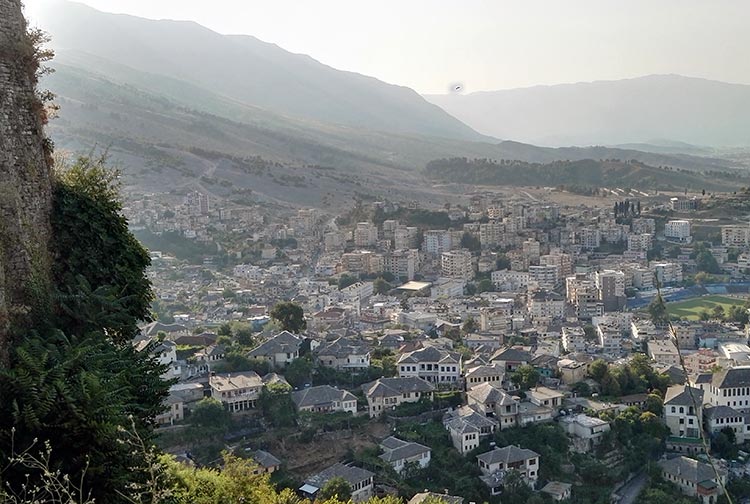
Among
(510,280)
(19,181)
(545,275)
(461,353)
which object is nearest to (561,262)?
(545,275)

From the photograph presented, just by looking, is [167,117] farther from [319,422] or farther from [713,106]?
[713,106]

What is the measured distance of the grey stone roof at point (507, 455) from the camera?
35.7 feet

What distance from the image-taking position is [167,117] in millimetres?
53156

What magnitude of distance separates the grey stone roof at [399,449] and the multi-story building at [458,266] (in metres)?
15.0

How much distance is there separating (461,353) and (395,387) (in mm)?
3003

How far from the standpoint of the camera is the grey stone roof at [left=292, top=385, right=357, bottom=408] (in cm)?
1235

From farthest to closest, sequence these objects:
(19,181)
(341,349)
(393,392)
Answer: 1. (341,349)
2. (393,392)
3. (19,181)

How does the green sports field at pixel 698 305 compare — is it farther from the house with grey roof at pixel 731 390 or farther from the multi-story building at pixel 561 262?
the house with grey roof at pixel 731 390

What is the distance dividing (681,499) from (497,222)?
21642 mm

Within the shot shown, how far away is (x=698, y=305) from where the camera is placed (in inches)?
880

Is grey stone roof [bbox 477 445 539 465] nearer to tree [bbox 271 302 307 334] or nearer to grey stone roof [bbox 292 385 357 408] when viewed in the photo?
grey stone roof [bbox 292 385 357 408]

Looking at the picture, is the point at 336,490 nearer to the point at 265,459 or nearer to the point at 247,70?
the point at 265,459

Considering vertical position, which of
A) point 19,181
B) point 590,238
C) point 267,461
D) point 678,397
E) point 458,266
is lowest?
point 267,461

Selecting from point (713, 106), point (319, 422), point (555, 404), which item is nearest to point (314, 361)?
point (319, 422)
